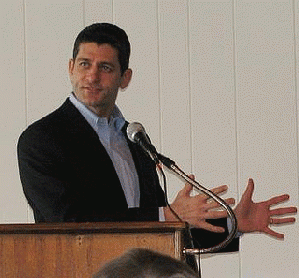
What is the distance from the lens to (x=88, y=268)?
185 cm

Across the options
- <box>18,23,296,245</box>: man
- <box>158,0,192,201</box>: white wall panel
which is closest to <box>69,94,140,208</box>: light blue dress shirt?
<box>18,23,296,245</box>: man

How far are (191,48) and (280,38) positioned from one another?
288mm

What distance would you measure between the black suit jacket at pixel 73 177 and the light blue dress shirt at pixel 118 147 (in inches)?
0.7

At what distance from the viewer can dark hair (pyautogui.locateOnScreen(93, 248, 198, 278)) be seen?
964 mm

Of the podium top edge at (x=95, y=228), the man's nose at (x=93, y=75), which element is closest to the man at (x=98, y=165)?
the man's nose at (x=93, y=75)

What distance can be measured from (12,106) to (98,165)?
91 centimetres

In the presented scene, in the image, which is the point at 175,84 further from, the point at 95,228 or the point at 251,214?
the point at 95,228

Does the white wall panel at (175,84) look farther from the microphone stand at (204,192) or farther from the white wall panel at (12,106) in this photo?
the microphone stand at (204,192)

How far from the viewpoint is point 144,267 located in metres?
0.97

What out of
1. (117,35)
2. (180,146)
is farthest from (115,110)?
(180,146)

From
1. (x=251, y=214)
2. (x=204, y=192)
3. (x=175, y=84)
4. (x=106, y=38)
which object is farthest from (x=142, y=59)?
(x=204, y=192)

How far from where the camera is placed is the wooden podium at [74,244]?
1818mm

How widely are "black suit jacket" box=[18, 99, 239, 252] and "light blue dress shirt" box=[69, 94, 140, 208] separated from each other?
2cm

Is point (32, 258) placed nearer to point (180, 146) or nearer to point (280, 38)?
point (180, 146)
